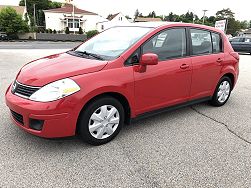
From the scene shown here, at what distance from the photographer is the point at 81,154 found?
316 centimetres

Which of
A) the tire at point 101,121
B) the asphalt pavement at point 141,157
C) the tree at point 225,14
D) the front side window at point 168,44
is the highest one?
the tree at point 225,14

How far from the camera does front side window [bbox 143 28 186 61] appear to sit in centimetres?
375

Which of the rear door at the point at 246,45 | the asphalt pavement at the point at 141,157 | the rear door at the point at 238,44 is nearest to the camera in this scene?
the asphalt pavement at the point at 141,157

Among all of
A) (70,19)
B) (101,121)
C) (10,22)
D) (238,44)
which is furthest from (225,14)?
(101,121)

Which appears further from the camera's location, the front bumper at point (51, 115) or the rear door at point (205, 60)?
the rear door at point (205, 60)

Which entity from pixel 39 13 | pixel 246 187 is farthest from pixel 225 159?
pixel 39 13

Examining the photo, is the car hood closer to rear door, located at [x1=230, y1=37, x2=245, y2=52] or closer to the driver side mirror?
the driver side mirror

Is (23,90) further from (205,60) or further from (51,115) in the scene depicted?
(205,60)

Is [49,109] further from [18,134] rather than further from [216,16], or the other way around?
[216,16]

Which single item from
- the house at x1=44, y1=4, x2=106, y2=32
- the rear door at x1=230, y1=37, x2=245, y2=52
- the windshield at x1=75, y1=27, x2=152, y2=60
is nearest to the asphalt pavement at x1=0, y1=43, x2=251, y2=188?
the windshield at x1=75, y1=27, x2=152, y2=60

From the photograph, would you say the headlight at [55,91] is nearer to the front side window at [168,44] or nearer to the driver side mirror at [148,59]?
the driver side mirror at [148,59]

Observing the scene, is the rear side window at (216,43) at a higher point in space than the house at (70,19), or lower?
lower

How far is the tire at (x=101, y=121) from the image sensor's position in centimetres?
315

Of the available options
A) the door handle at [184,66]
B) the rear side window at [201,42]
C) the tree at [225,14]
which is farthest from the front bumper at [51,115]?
the tree at [225,14]
